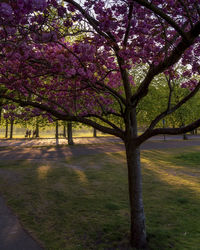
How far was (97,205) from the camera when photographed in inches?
316

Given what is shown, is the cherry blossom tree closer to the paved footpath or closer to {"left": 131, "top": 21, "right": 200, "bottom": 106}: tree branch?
{"left": 131, "top": 21, "right": 200, "bottom": 106}: tree branch

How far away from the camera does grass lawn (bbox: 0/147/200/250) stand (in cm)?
580

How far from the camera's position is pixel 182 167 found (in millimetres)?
15016

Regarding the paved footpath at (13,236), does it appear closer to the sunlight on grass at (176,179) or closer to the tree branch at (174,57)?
the tree branch at (174,57)

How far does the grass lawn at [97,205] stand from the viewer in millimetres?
5804

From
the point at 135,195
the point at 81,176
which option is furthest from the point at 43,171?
the point at 135,195

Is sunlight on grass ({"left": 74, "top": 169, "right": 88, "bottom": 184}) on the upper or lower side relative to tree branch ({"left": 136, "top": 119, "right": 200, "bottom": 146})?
lower

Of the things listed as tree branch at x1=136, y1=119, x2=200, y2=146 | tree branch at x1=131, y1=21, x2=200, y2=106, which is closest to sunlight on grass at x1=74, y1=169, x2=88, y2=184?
tree branch at x1=136, y1=119, x2=200, y2=146

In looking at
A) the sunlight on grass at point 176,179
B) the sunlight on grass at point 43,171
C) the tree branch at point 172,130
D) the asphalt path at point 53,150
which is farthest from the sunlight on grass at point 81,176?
the tree branch at point 172,130

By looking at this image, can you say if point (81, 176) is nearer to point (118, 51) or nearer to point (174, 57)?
point (118, 51)

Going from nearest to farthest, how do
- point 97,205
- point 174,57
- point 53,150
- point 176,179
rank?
point 174,57 → point 97,205 → point 176,179 → point 53,150

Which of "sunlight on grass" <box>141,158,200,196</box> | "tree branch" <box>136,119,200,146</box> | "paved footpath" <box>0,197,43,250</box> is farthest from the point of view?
"sunlight on grass" <box>141,158,200,196</box>

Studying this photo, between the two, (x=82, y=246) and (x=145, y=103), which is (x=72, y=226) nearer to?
(x=82, y=246)

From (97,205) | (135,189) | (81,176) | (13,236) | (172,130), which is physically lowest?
(97,205)
